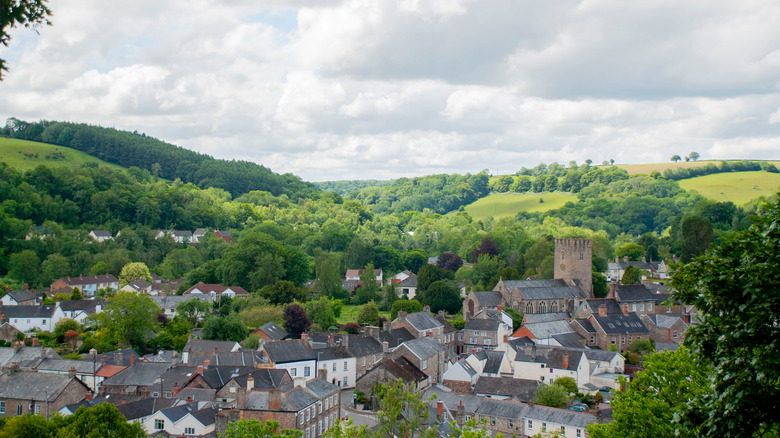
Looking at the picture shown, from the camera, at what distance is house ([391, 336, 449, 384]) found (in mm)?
48656

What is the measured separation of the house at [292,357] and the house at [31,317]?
1133 inches

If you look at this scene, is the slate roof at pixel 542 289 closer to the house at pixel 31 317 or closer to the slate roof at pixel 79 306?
the slate roof at pixel 79 306

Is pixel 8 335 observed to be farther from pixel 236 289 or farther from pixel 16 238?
pixel 16 238

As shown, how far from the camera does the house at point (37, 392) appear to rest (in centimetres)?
3862

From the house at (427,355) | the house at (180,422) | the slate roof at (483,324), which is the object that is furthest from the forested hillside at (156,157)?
the house at (180,422)

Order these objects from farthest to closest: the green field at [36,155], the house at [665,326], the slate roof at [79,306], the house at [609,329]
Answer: the green field at [36,155] → the slate roof at [79,306] → the house at [665,326] → the house at [609,329]

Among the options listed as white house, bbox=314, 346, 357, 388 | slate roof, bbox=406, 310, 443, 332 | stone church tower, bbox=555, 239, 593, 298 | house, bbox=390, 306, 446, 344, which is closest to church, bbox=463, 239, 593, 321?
stone church tower, bbox=555, 239, 593, 298

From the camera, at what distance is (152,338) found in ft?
188

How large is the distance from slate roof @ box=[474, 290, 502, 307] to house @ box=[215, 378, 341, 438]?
119ft

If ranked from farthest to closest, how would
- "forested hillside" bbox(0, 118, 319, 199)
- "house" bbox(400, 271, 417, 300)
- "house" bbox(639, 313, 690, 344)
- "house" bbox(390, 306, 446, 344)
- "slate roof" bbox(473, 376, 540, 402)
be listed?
"forested hillside" bbox(0, 118, 319, 199), "house" bbox(400, 271, 417, 300), "house" bbox(639, 313, 690, 344), "house" bbox(390, 306, 446, 344), "slate roof" bbox(473, 376, 540, 402)

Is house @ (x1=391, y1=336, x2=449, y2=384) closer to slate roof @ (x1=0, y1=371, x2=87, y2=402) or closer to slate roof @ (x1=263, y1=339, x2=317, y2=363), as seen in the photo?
slate roof @ (x1=263, y1=339, x2=317, y2=363)

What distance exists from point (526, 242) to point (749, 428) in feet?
304

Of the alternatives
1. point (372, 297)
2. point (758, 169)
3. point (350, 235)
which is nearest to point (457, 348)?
point (372, 297)

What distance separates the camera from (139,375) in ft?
146
